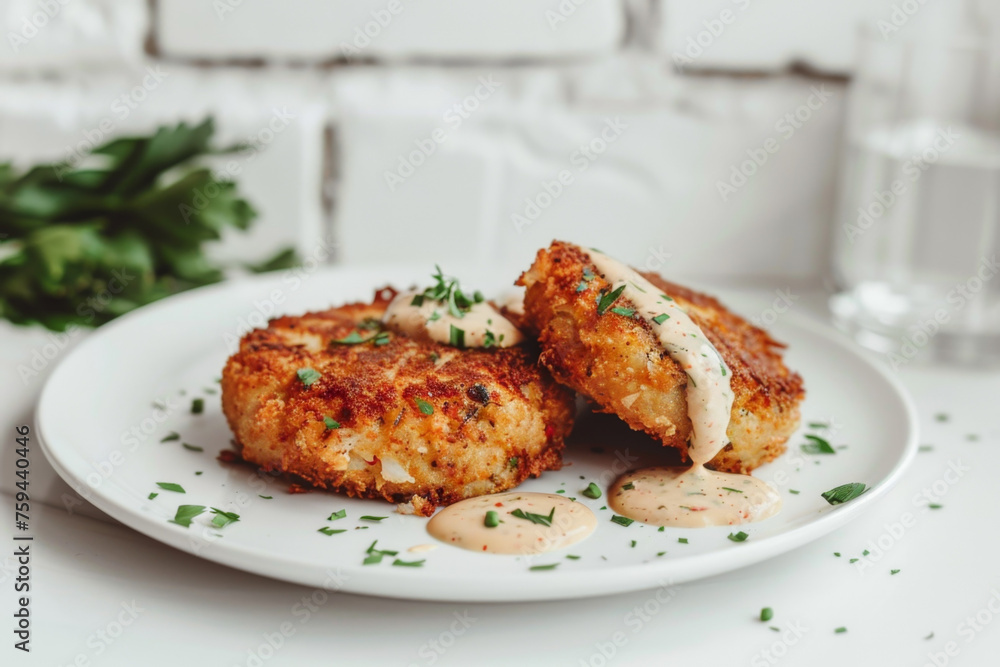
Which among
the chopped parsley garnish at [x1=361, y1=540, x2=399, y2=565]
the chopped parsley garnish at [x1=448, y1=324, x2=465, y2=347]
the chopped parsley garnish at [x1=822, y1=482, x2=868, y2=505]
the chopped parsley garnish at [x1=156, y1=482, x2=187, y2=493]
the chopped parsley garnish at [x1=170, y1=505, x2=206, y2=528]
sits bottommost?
the chopped parsley garnish at [x1=156, y1=482, x2=187, y2=493]

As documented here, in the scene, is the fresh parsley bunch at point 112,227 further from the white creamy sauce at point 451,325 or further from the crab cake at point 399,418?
the crab cake at point 399,418

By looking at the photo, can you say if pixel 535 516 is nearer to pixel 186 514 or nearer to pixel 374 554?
pixel 374 554

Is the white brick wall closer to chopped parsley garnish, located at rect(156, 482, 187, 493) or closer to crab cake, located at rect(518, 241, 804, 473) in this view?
crab cake, located at rect(518, 241, 804, 473)

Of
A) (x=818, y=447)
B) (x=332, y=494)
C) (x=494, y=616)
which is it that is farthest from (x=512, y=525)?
(x=818, y=447)

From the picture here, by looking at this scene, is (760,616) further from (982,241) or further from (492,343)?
(982,241)

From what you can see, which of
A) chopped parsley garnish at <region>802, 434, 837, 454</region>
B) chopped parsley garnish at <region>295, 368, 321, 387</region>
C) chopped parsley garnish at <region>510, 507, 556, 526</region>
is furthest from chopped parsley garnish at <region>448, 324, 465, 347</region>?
chopped parsley garnish at <region>802, 434, 837, 454</region>

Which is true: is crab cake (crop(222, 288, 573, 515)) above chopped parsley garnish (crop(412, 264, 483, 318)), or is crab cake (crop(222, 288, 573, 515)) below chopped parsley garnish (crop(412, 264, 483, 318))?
below
